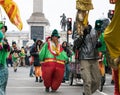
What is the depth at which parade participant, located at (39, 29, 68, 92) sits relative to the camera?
14625 mm

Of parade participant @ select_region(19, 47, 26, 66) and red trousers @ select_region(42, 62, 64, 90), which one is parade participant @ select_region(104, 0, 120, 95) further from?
parade participant @ select_region(19, 47, 26, 66)

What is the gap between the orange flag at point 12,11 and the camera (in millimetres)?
11266

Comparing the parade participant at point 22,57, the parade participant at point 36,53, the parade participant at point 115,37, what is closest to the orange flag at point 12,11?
the parade participant at point 115,37

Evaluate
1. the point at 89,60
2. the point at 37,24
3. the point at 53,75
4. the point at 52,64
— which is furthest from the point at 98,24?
the point at 37,24

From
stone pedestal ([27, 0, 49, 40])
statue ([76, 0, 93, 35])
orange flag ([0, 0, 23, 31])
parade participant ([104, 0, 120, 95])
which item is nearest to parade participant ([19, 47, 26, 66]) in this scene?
stone pedestal ([27, 0, 49, 40])

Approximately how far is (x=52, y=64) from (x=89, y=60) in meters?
4.05

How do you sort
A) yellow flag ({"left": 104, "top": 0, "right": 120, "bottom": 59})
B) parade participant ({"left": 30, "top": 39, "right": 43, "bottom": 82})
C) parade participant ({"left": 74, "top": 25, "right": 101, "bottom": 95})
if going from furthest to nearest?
parade participant ({"left": 30, "top": 39, "right": 43, "bottom": 82}), parade participant ({"left": 74, "top": 25, "right": 101, "bottom": 95}), yellow flag ({"left": 104, "top": 0, "right": 120, "bottom": 59})

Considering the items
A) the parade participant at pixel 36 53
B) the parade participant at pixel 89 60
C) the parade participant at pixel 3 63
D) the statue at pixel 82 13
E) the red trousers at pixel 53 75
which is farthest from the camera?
the parade participant at pixel 36 53

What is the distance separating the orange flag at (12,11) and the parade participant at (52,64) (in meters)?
3.06

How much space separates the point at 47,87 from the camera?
14.8 m

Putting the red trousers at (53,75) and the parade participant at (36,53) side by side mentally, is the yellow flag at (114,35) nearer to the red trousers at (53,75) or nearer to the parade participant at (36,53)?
the red trousers at (53,75)

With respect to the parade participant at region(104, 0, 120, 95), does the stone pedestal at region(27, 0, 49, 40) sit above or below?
below

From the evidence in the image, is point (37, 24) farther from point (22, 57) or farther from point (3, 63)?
point (3, 63)

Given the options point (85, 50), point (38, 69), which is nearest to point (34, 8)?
point (38, 69)
